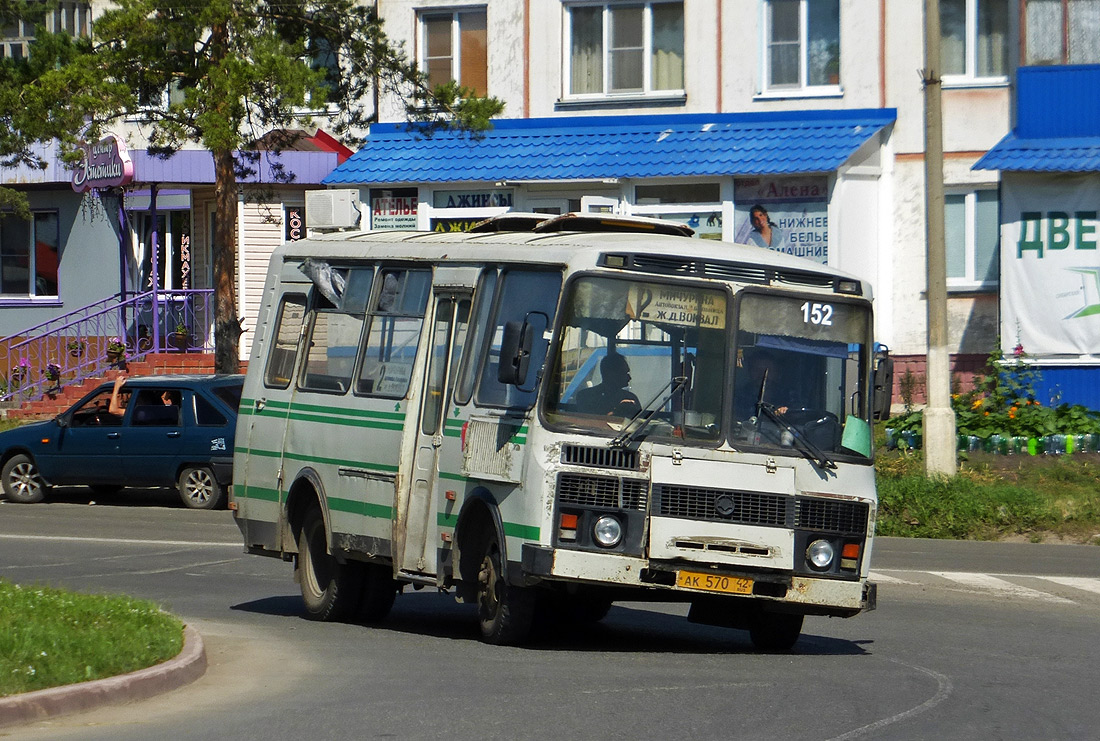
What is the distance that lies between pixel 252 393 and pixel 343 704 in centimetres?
525

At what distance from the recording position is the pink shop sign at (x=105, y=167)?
3081 cm

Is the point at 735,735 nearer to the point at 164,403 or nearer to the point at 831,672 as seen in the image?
the point at 831,672

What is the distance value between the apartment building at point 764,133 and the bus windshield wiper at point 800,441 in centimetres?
1674

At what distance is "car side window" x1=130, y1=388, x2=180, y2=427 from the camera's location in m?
22.8

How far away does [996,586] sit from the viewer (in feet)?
49.9

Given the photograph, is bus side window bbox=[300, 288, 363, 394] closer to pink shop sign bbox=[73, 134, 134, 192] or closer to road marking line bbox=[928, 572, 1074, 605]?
road marking line bbox=[928, 572, 1074, 605]

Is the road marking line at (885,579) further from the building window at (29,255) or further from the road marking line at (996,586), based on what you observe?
the building window at (29,255)

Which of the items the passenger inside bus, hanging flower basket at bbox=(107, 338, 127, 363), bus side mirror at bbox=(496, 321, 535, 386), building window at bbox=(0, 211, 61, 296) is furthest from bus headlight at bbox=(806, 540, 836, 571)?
building window at bbox=(0, 211, 61, 296)

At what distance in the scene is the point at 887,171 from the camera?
28.4 meters

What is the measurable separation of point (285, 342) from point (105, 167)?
19.3m

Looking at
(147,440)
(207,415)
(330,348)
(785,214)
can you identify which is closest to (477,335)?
(330,348)

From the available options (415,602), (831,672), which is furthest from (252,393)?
(831,672)

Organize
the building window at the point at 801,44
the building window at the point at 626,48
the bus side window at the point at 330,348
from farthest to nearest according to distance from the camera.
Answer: the building window at the point at 626,48 < the building window at the point at 801,44 < the bus side window at the point at 330,348

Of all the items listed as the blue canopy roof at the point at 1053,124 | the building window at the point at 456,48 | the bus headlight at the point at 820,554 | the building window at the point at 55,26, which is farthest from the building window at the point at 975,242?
the building window at the point at 55,26
